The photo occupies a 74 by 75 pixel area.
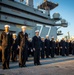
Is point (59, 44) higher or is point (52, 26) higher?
point (52, 26)

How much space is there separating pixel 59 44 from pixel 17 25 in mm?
17785

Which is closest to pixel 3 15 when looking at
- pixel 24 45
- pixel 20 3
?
pixel 20 3

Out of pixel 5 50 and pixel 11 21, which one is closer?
pixel 5 50

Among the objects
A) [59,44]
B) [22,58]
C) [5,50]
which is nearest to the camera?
[5,50]

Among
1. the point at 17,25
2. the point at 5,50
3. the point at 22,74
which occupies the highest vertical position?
the point at 17,25

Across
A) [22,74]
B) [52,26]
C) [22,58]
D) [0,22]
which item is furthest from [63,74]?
[52,26]

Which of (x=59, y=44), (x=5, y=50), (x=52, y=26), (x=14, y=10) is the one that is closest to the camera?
(x=5, y=50)

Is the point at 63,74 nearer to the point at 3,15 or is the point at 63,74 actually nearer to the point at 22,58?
the point at 22,58

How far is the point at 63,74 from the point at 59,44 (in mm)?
11224

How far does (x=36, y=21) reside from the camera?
1534 inches

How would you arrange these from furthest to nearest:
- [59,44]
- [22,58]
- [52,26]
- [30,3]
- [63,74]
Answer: [52,26], [30,3], [59,44], [22,58], [63,74]

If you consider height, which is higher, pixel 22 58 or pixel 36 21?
pixel 36 21

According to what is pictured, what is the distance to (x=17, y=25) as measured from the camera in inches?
1314

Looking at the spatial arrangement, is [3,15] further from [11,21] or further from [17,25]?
[17,25]
